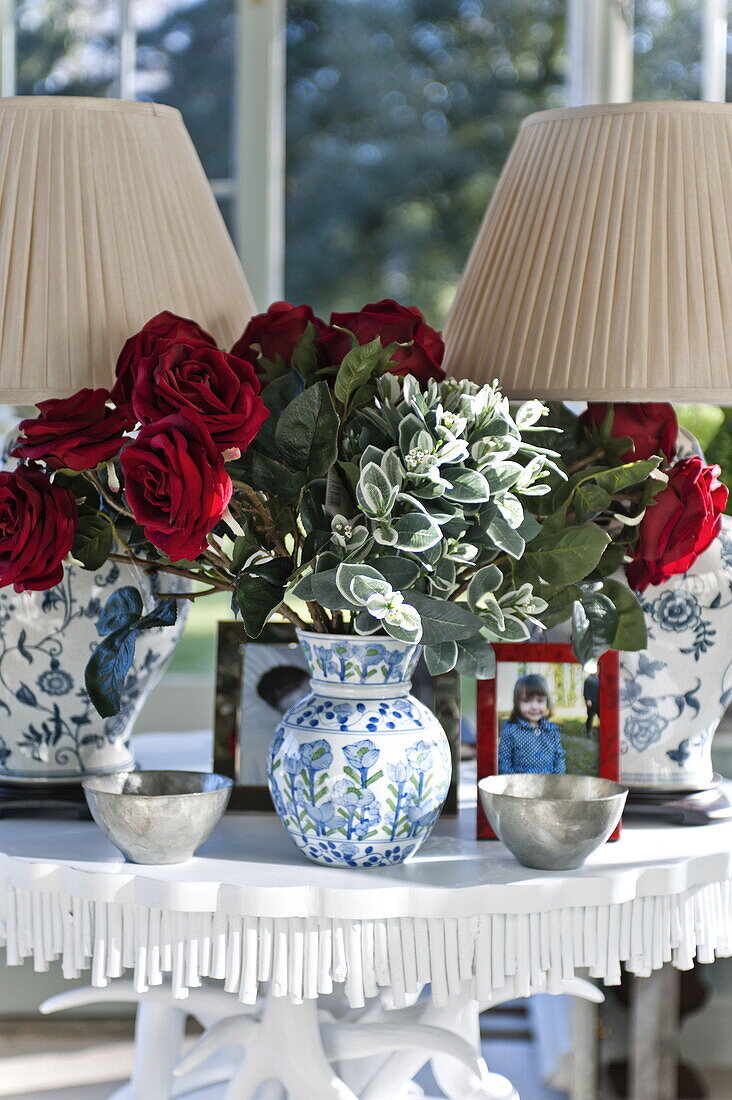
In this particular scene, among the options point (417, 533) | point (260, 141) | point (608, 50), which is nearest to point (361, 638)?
point (417, 533)

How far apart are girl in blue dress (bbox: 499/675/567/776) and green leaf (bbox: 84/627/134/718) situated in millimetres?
339

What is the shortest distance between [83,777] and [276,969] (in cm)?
31

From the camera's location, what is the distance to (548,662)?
1.05 meters

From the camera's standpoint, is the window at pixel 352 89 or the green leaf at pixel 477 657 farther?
the window at pixel 352 89

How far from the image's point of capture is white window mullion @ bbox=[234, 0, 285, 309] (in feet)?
6.89

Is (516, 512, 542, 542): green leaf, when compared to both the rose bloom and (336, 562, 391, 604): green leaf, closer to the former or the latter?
(336, 562, 391, 604): green leaf

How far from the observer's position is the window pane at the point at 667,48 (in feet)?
7.14

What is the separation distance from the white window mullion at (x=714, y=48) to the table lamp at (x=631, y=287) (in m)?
1.34

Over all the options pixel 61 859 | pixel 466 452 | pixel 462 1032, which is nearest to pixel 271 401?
pixel 466 452

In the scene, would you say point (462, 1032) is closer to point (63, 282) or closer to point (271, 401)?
point (271, 401)

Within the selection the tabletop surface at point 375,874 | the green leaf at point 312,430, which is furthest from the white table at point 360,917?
the green leaf at point 312,430

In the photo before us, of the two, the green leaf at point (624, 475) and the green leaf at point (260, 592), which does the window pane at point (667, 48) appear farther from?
the green leaf at point (260, 592)

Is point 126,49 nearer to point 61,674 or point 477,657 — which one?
point 61,674

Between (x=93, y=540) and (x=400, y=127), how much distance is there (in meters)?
3.72
